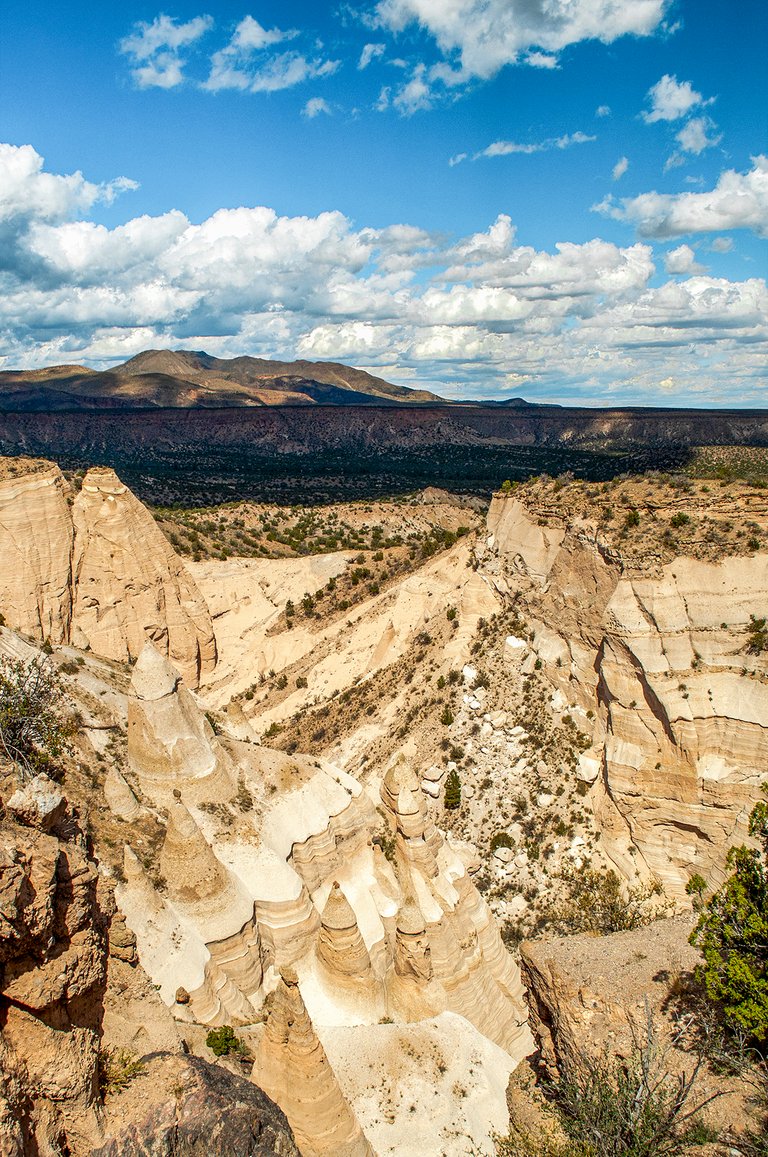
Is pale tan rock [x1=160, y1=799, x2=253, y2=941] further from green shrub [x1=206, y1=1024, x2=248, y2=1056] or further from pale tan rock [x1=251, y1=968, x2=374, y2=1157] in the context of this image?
pale tan rock [x1=251, y1=968, x2=374, y2=1157]

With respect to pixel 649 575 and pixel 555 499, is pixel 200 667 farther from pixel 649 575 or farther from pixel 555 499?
pixel 649 575

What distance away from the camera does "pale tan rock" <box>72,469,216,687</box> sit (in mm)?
32312

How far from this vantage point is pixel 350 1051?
14.8 m

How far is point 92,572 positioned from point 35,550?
3105 millimetres

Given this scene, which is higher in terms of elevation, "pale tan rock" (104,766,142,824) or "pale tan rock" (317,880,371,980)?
"pale tan rock" (104,766,142,824)

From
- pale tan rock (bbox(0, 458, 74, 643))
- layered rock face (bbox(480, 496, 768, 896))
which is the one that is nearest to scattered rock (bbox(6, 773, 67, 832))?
layered rock face (bbox(480, 496, 768, 896))

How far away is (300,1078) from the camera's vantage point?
11.9 metres

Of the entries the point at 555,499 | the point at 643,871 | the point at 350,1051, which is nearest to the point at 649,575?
the point at 555,499

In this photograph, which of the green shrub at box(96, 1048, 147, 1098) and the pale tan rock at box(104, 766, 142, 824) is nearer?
the green shrub at box(96, 1048, 147, 1098)

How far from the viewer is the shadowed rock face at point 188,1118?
281 inches

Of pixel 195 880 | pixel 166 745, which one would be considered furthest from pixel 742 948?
pixel 166 745

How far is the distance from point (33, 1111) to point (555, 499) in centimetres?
2667

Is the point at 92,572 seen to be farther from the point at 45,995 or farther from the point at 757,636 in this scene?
the point at 45,995

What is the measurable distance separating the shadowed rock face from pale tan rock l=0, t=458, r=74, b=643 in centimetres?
2420
